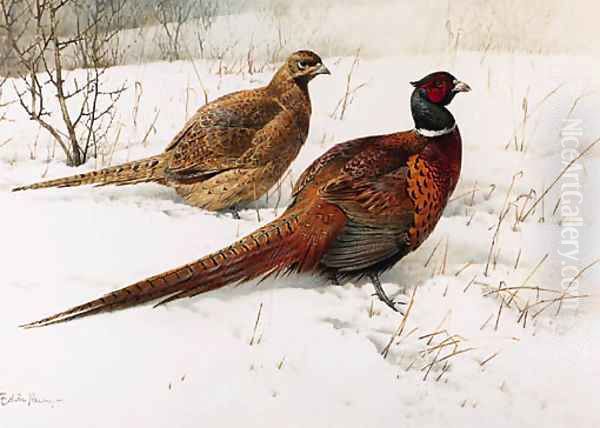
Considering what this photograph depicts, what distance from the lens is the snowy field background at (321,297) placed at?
1.73 metres

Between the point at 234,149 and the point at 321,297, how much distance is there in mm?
381

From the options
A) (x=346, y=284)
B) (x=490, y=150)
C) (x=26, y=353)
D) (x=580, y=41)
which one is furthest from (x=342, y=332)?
(x=580, y=41)

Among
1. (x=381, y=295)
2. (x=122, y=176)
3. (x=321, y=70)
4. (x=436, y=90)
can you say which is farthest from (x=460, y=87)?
(x=122, y=176)

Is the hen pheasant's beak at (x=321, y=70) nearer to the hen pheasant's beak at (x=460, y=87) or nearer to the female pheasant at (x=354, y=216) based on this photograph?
the female pheasant at (x=354, y=216)

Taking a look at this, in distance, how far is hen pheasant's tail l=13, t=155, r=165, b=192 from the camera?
1.86m

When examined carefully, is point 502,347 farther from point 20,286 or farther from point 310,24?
point 20,286

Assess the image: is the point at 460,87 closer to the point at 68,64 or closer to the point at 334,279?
the point at 334,279

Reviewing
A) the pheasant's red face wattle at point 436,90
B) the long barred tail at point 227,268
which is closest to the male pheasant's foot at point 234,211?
the long barred tail at point 227,268

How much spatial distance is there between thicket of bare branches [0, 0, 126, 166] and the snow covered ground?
1.5 inches

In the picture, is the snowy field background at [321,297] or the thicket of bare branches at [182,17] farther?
the thicket of bare branches at [182,17]

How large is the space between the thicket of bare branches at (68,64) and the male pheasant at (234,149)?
126 millimetres
